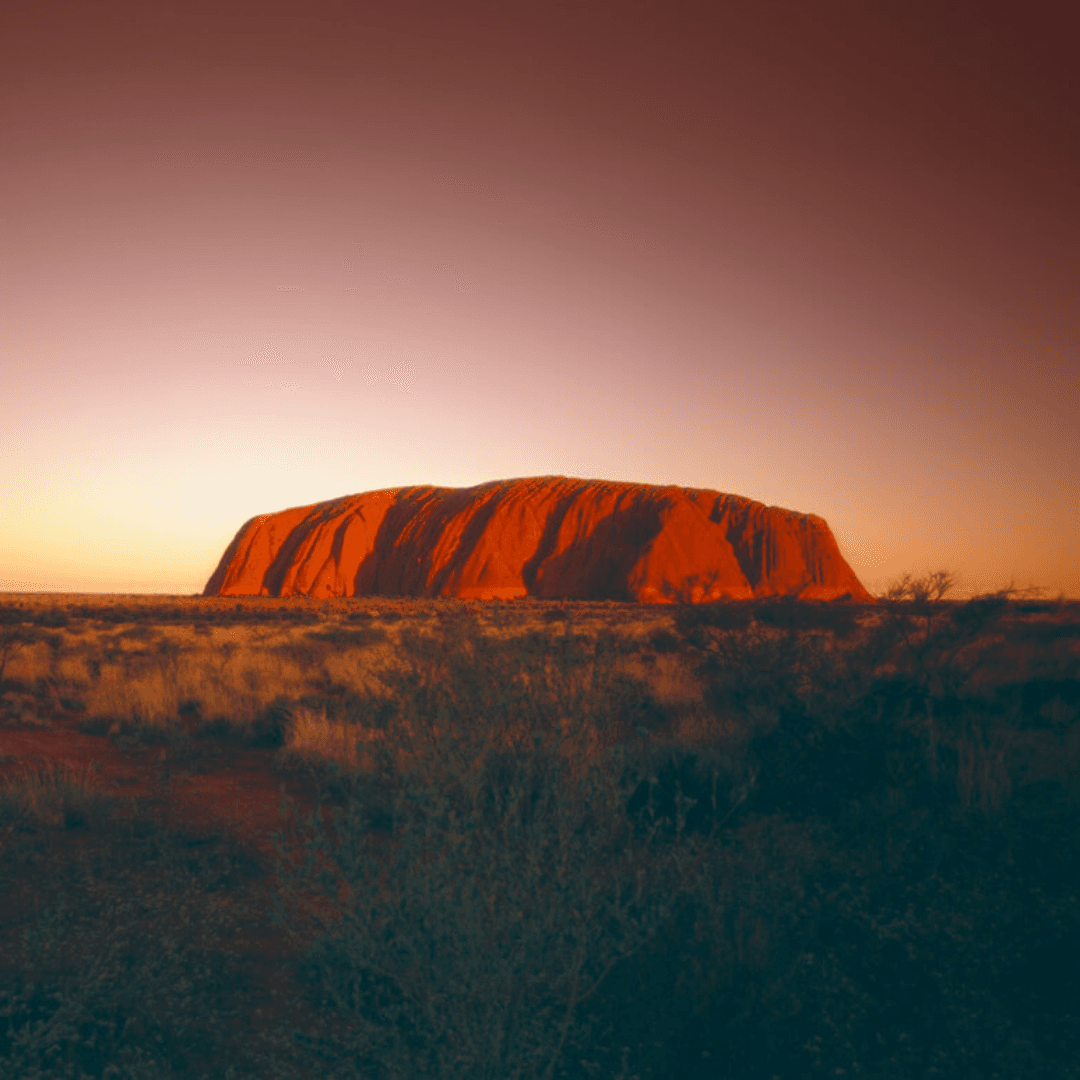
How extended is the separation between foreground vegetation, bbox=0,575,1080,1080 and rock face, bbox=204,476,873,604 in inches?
1612

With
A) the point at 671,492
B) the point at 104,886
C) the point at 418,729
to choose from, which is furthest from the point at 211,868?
the point at 671,492

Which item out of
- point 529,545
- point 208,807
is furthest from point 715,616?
point 529,545

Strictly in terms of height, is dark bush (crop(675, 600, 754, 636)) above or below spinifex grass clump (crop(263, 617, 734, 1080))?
above

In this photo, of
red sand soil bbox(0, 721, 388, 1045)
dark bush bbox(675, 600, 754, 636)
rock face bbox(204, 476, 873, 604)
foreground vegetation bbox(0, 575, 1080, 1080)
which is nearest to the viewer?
foreground vegetation bbox(0, 575, 1080, 1080)

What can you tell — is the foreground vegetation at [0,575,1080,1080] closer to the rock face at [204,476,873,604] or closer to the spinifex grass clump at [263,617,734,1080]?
the spinifex grass clump at [263,617,734,1080]

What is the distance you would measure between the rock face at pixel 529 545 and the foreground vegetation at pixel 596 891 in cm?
4094

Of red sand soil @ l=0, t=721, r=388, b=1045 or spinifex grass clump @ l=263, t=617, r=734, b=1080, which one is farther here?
red sand soil @ l=0, t=721, r=388, b=1045

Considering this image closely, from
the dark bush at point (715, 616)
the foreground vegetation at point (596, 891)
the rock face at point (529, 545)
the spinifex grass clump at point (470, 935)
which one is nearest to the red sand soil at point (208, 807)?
the foreground vegetation at point (596, 891)

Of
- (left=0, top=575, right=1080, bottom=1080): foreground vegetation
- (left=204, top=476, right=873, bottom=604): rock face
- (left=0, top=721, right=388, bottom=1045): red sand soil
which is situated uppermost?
(left=204, top=476, right=873, bottom=604): rock face

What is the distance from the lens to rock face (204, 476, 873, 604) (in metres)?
52.6

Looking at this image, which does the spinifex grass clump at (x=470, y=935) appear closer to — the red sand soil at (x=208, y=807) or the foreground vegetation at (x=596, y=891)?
the foreground vegetation at (x=596, y=891)

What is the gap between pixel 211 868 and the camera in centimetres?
460

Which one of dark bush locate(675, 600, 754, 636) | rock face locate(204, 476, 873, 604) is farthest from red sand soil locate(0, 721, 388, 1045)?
rock face locate(204, 476, 873, 604)

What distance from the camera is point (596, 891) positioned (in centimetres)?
266
